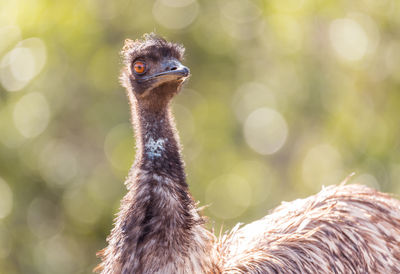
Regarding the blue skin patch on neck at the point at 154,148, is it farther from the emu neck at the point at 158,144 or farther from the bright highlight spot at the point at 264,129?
the bright highlight spot at the point at 264,129

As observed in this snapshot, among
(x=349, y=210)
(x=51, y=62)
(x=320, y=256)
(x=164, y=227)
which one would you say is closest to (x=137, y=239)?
(x=164, y=227)

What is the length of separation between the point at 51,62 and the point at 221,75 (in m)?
3.03

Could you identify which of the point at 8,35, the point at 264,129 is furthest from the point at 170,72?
the point at 264,129

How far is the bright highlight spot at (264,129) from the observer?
45.7 ft

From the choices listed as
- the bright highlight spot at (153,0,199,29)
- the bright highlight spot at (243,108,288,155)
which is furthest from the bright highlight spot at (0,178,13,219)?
the bright highlight spot at (243,108,288,155)

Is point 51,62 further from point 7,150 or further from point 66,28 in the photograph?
point 7,150

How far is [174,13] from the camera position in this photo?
547 inches

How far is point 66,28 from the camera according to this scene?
13.5 metres

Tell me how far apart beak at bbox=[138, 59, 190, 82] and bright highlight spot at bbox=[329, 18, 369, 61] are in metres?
9.40

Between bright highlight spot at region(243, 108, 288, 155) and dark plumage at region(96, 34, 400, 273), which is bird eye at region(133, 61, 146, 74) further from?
bright highlight spot at region(243, 108, 288, 155)

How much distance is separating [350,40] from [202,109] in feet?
8.92

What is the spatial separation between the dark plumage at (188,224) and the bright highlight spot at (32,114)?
7.84m

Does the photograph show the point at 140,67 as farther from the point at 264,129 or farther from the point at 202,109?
the point at 264,129

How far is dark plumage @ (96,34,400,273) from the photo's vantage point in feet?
14.5
